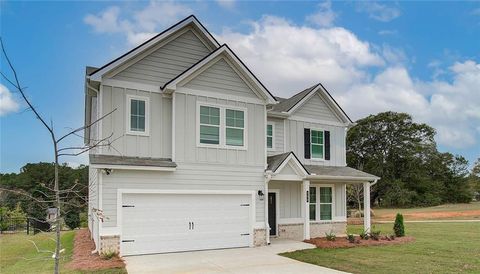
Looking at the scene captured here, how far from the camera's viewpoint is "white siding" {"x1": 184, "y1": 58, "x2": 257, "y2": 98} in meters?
14.0

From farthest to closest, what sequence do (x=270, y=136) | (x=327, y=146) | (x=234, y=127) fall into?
(x=327, y=146), (x=270, y=136), (x=234, y=127)

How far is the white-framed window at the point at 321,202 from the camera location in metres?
18.1

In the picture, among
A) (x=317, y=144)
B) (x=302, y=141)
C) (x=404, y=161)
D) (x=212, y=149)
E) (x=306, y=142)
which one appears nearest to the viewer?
(x=212, y=149)

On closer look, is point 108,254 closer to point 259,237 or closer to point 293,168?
point 259,237

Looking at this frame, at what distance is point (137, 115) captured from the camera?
43.5 ft

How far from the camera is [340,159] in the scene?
19.5m

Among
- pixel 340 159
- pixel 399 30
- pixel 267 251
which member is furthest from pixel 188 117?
pixel 399 30

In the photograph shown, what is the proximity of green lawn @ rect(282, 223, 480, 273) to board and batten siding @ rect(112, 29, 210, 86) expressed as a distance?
7450 millimetres

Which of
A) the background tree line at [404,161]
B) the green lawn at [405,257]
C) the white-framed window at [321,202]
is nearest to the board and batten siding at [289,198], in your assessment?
the white-framed window at [321,202]

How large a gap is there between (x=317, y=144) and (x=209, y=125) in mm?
6729

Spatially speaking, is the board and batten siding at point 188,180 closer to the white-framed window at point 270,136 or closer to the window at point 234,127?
the window at point 234,127

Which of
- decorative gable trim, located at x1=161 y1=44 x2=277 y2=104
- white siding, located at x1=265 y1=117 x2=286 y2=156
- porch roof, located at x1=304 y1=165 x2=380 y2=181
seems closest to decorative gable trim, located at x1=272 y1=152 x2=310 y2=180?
porch roof, located at x1=304 y1=165 x2=380 y2=181

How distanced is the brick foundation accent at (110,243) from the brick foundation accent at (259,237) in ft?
16.3

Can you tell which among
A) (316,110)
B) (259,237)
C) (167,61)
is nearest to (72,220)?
(259,237)
